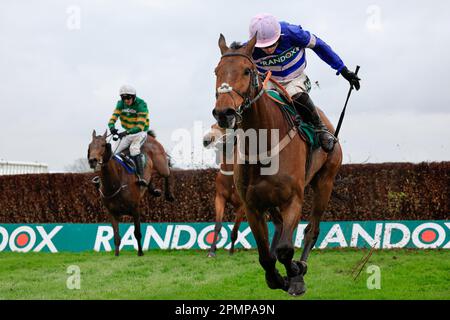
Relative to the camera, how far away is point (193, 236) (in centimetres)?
1324

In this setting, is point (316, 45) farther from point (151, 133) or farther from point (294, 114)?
point (151, 133)

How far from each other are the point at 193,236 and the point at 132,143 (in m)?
2.21

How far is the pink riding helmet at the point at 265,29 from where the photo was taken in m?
5.71

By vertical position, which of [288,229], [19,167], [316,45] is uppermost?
[316,45]

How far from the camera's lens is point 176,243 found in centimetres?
1333

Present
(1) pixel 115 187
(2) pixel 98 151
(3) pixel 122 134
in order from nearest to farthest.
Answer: (2) pixel 98 151, (1) pixel 115 187, (3) pixel 122 134

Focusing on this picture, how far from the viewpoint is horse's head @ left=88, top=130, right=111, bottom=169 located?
11.6 metres

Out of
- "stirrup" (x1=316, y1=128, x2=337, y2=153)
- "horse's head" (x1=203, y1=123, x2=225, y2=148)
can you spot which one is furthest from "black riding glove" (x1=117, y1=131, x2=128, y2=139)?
"stirrup" (x1=316, y1=128, x2=337, y2=153)

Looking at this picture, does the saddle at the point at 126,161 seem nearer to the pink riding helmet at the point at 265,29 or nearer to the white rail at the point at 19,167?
the pink riding helmet at the point at 265,29

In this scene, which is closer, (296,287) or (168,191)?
(296,287)

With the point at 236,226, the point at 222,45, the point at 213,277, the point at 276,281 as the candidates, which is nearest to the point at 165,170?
the point at 236,226

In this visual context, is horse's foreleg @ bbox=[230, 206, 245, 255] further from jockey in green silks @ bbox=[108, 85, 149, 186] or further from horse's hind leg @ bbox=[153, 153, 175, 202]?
horse's hind leg @ bbox=[153, 153, 175, 202]
